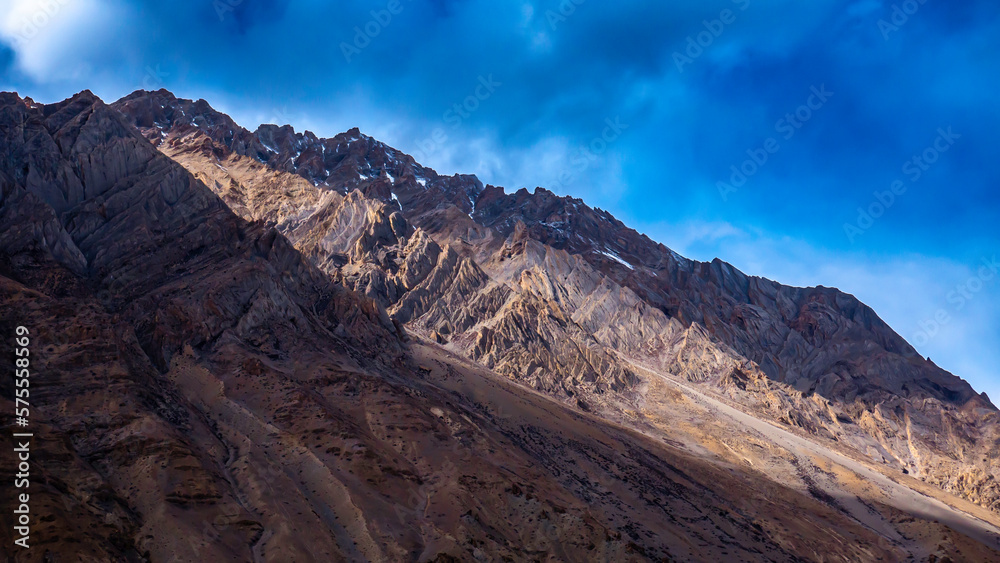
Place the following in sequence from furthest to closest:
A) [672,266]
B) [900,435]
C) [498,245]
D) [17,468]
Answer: [672,266] → [498,245] → [900,435] → [17,468]

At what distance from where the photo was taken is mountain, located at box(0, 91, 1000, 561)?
3744 centimetres

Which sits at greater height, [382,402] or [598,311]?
[598,311]

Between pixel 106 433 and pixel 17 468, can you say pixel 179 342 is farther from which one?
pixel 17 468

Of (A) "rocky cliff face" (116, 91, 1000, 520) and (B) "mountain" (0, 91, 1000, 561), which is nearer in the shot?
(B) "mountain" (0, 91, 1000, 561)

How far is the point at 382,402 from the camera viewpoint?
54344mm

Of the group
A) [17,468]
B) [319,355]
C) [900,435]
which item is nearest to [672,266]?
[900,435]

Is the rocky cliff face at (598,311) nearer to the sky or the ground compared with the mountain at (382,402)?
nearer to the sky

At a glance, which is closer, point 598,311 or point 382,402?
point 382,402

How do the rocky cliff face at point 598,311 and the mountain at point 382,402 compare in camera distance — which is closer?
the mountain at point 382,402

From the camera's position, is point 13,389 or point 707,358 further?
point 707,358

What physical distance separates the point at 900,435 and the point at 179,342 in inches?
5013

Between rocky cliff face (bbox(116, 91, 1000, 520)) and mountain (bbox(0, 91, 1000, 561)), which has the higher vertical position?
rocky cliff face (bbox(116, 91, 1000, 520))

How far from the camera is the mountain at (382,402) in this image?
123 ft

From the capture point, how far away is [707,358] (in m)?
138
